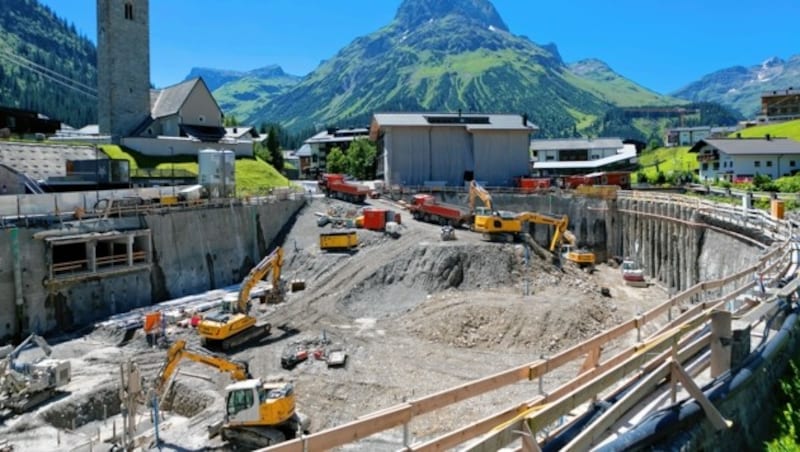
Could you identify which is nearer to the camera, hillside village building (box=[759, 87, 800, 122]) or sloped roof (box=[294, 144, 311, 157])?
hillside village building (box=[759, 87, 800, 122])

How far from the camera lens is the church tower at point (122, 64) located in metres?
56.3

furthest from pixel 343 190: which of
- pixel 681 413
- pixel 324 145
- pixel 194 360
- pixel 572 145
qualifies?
pixel 324 145

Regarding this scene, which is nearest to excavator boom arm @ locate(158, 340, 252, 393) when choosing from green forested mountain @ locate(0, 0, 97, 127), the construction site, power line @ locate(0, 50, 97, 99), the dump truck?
the construction site

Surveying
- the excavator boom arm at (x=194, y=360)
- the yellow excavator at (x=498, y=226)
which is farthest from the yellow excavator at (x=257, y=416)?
the yellow excavator at (x=498, y=226)

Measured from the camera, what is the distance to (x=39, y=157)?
148ft

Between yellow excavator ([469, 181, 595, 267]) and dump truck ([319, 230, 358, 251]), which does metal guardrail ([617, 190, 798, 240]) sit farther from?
dump truck ([319, 230, 358, 251])

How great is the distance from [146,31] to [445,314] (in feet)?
155

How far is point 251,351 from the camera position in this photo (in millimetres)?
25703

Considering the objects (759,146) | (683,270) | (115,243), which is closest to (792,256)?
(683,270)

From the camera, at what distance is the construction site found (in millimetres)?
8969

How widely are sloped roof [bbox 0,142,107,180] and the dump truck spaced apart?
2149 centimetres

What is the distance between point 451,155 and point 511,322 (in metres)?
33.5

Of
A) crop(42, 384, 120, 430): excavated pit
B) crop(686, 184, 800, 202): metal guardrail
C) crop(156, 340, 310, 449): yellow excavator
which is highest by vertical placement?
crop(686, 184, 800, 202): metal guardrail

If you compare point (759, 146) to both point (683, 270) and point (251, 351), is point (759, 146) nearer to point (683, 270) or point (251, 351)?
point (683, 270)
